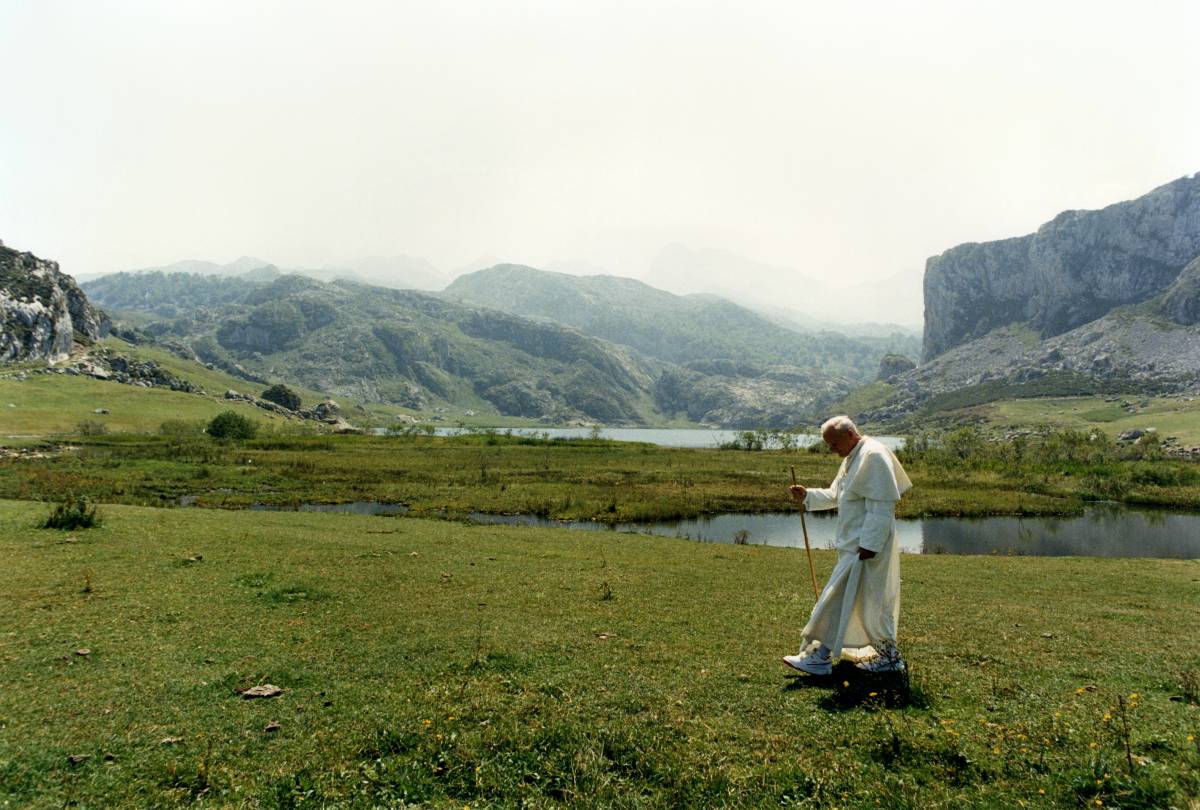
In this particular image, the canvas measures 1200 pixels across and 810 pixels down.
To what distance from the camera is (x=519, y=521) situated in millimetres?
42844

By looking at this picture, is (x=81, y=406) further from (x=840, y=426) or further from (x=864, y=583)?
(x=864, y=583)

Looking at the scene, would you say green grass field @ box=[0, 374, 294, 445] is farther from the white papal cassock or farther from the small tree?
the white papal cassock

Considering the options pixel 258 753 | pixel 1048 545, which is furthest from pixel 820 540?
pixel 258 753

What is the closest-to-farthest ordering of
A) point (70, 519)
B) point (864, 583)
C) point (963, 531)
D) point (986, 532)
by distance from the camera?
point (864, 583), point (70, 519), point (986, 532), point (963, 531)

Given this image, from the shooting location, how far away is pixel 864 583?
9.39m

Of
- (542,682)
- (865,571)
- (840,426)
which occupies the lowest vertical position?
(542,682)

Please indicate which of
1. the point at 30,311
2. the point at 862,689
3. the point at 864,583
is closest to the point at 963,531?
the point at 864,583

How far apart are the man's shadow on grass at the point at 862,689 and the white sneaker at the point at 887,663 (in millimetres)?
56

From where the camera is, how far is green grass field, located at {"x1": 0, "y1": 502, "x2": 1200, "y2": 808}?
20.7 feet

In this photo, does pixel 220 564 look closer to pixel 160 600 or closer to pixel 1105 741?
pixel 160 600

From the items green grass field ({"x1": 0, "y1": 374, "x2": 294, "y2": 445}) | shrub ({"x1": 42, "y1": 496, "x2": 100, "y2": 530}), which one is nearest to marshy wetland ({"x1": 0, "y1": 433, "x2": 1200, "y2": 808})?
shrub ({"x1": 42, "y1": 496, "x2": 100, "y2": 530})

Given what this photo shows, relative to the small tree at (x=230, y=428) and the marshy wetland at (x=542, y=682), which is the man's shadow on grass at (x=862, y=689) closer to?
the marshy wetland at (x=542, y=682)

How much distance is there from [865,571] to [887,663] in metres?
1.36

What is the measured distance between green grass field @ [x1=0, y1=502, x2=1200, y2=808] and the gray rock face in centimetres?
18434
